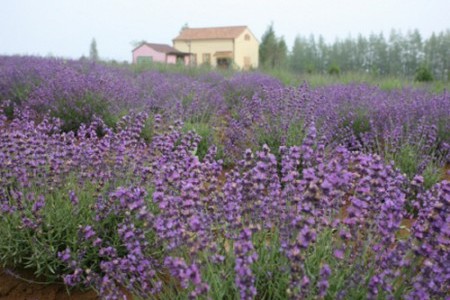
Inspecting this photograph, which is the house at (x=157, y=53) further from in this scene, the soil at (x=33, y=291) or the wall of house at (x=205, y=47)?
the soil at (x=33, y=291)

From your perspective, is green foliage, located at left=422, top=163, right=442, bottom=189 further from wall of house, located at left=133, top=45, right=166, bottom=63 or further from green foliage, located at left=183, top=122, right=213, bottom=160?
wall of house, located at left=133, top=45, right=166, bottom=63

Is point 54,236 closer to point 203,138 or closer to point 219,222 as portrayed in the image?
point 219,222

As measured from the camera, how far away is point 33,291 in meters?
2.42

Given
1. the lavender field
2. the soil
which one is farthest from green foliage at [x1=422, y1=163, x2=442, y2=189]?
the soil

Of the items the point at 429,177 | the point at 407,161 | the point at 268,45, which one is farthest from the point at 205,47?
the point at 429,177

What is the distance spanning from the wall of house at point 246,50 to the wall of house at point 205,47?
0.92 meters

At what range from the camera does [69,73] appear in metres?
6.55

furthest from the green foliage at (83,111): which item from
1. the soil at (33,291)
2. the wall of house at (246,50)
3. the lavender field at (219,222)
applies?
the wall of house at (246,50)

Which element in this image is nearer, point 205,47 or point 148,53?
point 205,47

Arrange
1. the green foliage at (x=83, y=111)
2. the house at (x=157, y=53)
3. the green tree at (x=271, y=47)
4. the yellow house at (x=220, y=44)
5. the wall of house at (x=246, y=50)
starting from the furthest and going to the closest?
the green tree at (x=271, y=47) < the wall of house at (x=246, y=50) < the yellow house at (x=220, y=44) < the house at (x=157, y=53) < the green foliage at (x=83, y=111)

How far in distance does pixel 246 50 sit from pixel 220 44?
110 inches

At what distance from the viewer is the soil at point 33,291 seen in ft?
7.73

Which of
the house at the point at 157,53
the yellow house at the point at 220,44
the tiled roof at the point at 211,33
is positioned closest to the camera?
the house at the point at 157,53

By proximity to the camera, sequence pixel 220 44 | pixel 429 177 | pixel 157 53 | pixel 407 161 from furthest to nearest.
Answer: pixel 157 53 < pixel 220 44 < pixel 407 161 < pixel 429 177
